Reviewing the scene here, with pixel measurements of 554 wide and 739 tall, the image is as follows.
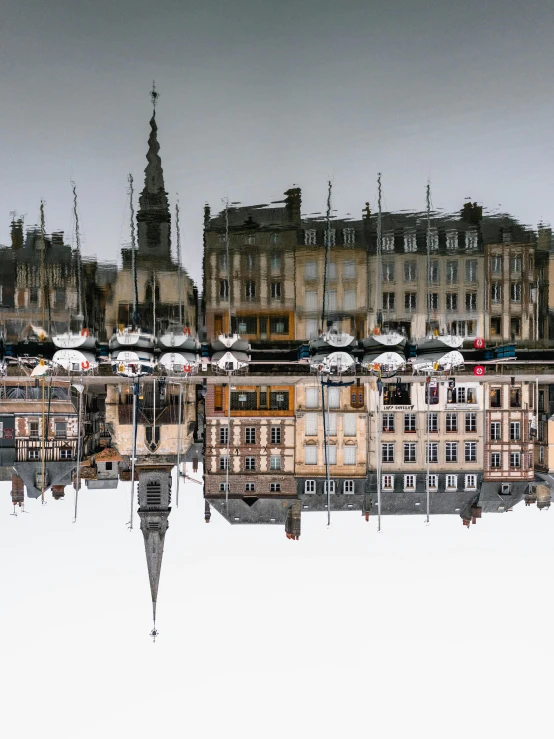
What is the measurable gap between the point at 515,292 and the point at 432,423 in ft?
10.2

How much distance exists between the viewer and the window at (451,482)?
888 centimetres

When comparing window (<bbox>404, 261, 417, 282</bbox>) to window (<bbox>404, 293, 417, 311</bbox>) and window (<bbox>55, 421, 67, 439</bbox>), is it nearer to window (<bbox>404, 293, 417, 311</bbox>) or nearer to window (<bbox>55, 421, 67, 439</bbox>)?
window (<bbox>404, 293, 417, 311</bbox>)

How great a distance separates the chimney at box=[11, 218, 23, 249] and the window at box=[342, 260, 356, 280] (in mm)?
5833

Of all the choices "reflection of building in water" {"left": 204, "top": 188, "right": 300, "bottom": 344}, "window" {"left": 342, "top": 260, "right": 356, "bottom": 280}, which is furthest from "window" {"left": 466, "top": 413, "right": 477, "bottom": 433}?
"reflection of building in water" {"left": 204, "top": 188, "right": 300, "bottom": 344}

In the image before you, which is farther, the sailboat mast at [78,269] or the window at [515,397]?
the window at [515,397]

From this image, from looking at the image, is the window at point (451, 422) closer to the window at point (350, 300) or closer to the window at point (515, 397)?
the window at point (515, 397)

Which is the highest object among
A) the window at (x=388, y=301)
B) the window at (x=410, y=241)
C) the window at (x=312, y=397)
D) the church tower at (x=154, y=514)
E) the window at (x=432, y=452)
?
the window at (x=410, y=241)

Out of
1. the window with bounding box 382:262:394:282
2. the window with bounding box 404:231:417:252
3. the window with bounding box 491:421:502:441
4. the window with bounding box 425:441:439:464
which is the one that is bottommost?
the window with bounding box 425:441:439:464

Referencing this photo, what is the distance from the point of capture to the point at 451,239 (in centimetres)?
795

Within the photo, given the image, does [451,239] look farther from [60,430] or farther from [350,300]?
[60,430]

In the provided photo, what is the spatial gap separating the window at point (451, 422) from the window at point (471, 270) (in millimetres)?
2781

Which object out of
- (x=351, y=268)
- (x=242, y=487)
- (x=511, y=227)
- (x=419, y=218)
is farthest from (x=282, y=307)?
(x=511, y=227)

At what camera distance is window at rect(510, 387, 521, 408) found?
8091mm

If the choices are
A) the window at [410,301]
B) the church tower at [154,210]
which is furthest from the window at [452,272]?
the church tower at [154,210]
